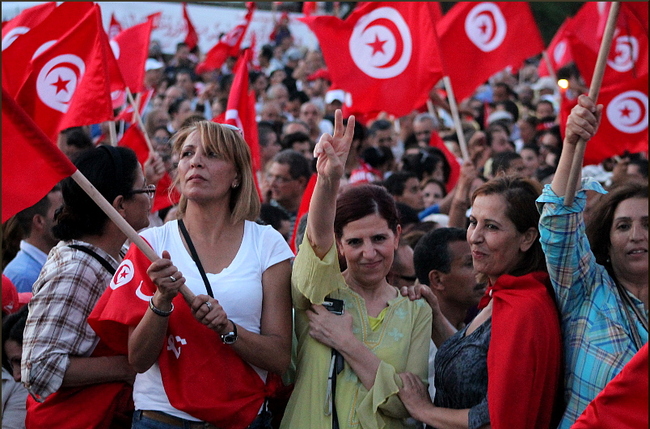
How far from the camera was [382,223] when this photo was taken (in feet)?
10.5

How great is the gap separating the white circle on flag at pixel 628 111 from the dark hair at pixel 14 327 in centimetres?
530

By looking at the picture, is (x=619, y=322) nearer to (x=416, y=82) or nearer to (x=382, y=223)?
(x=382, y=223)

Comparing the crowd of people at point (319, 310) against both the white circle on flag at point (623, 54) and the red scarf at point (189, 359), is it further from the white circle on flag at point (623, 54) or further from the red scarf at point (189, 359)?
the white circle on flag at point (623, 54)

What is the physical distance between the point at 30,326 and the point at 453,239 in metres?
2.07

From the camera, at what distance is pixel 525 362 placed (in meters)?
2.76

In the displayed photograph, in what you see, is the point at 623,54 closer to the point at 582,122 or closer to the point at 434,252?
the point at 434,252

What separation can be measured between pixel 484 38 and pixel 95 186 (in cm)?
477


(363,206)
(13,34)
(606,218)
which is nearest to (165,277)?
(363,206)

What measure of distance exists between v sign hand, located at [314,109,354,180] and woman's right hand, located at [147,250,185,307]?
0.59 m

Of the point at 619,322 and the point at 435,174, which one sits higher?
the point at 435,174

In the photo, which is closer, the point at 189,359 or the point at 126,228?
the point at 126,228

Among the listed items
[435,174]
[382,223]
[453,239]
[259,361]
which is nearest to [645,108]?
[435,174]

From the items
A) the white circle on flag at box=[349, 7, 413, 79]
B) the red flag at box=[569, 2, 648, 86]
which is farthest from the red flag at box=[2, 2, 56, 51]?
the red flag at box=[569, 2, 648, 86]

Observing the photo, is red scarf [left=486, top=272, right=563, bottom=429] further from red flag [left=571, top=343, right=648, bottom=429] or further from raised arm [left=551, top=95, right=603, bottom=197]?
red flag [left=571, top=343, right=648, bottom=429]
